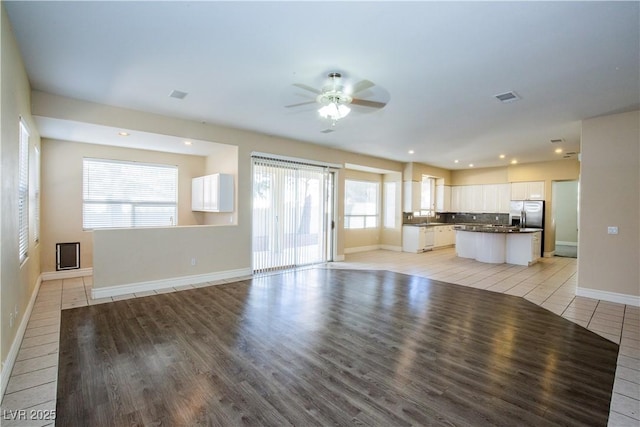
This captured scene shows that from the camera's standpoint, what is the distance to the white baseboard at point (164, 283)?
15.0 feet

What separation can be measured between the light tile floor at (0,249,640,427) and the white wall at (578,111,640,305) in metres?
0.38

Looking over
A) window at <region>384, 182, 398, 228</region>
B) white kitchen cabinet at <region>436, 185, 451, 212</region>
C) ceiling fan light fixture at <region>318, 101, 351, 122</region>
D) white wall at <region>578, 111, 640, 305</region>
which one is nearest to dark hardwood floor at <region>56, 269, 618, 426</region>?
white wall at <region>578, 111, 640, 305</region>

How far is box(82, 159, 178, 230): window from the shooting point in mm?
5832

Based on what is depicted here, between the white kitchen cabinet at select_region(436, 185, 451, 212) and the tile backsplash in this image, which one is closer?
the tile backsplash

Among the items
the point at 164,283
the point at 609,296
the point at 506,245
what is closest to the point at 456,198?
the point at 506,245

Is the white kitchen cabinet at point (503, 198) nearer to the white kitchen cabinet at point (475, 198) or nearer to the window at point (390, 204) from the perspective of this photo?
the white kitchen cabinet at point (475, 198)

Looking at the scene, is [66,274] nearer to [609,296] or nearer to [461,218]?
[609,296]

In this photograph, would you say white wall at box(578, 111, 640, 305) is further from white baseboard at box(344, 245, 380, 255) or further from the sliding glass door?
white baseboard at box(344, 245, 380, 255)

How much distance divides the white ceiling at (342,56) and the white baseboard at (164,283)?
8.15 ft

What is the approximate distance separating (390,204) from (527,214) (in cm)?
391

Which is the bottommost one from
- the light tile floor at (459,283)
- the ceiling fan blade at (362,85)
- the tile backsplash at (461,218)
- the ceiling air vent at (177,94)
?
the light tile floor at (459,283)

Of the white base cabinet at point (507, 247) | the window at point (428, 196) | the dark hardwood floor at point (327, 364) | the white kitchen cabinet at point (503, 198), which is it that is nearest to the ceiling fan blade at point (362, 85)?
the dark hardwood floor at point (327, 364)

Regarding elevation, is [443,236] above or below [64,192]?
below

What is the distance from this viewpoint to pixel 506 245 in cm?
772
